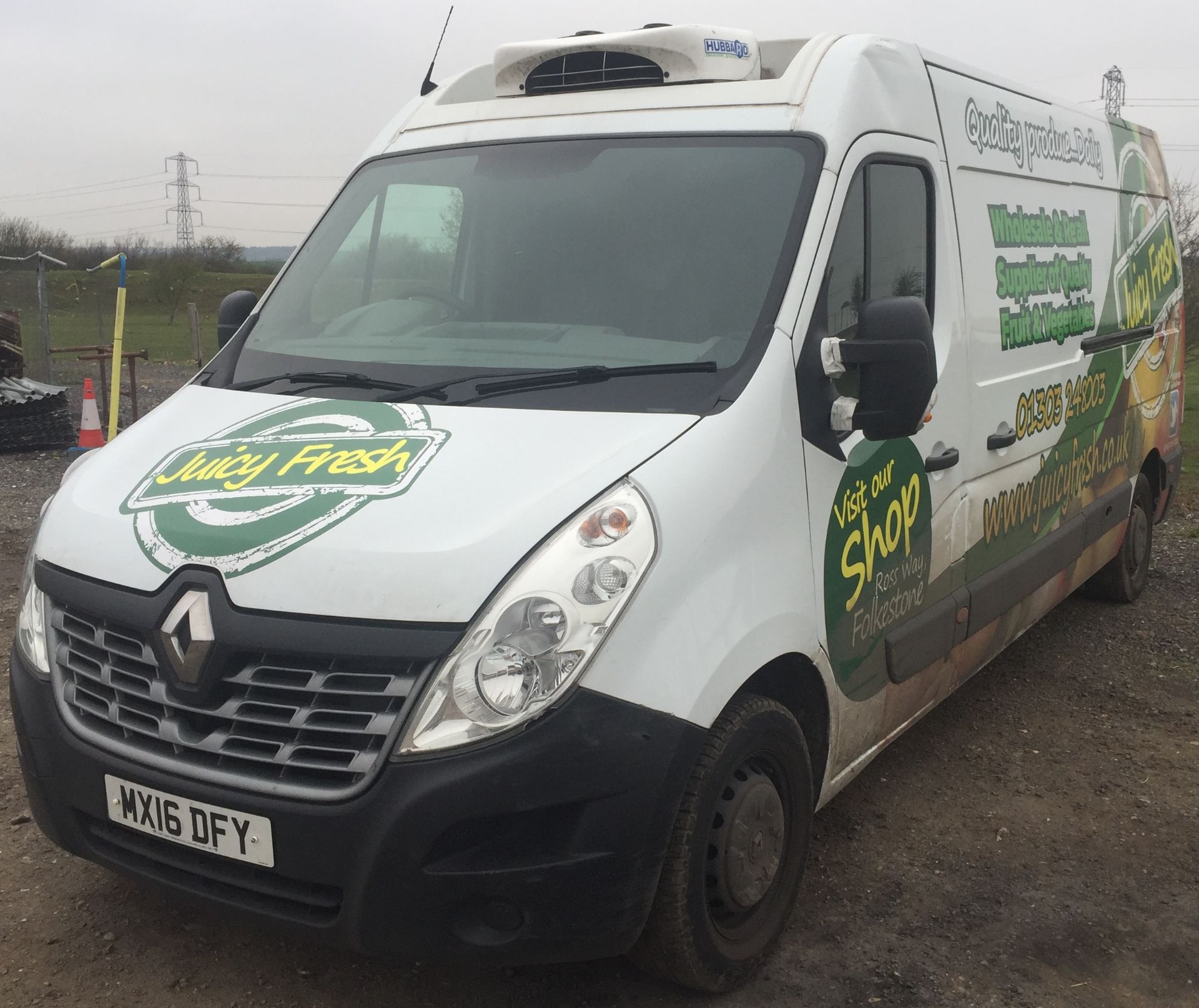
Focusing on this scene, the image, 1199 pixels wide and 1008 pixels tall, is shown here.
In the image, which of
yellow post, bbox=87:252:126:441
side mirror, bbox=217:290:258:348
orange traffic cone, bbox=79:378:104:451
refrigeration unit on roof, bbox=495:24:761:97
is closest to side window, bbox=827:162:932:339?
refrigeration unit on roof, bbox=495:24:761:97

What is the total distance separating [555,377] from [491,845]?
1.19 meters

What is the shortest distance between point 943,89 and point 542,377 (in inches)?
73.4

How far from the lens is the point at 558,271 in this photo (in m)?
3.49

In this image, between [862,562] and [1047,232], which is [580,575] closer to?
[862,562]

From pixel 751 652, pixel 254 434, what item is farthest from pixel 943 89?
pixel 254 434

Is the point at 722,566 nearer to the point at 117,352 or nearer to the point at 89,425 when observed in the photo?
the point at 117,352

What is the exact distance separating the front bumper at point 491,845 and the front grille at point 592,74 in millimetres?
2121

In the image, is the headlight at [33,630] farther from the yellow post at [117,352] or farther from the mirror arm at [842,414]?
the yellow post at [117,352]

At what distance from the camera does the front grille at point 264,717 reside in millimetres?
2475

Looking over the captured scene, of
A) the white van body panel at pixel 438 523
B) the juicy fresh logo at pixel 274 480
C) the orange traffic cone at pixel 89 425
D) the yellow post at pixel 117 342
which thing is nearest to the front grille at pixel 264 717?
the white van body panel at pixel 438 523

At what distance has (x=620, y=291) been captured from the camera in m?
3.37

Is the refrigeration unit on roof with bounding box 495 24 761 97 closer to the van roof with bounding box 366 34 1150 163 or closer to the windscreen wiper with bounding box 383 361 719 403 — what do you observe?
the van roof with bounding box 366 34 1150 163

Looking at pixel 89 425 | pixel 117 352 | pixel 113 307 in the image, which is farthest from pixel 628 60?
pixel 113 307

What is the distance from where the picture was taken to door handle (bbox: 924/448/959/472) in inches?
148
